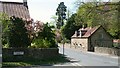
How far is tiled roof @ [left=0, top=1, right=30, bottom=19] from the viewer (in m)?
42.2

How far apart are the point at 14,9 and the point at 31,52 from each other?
17.8 m

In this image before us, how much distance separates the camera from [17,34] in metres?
27.4

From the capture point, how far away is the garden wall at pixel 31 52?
88.0ft

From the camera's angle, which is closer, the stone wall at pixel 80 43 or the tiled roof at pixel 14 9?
the tiled roof at pixel 14 9

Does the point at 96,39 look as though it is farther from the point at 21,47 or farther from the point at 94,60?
the point at 21,47

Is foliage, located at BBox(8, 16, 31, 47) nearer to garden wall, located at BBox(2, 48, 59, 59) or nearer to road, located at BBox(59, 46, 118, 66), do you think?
garden wall, located at BBox(2, 48, 59, 59)

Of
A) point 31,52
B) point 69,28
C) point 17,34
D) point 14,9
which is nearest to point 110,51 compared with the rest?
point 14,9

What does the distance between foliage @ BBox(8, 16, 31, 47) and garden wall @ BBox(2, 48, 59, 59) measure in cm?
85

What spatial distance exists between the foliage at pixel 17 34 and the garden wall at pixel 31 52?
85 cm

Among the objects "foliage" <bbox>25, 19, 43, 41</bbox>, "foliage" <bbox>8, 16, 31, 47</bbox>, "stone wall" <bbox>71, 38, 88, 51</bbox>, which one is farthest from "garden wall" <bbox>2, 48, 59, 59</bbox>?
"stone wall" <bbox>71, 38, 88, 51</bbox>

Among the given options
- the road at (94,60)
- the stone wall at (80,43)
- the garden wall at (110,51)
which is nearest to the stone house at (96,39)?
the stone wall at (80,43)

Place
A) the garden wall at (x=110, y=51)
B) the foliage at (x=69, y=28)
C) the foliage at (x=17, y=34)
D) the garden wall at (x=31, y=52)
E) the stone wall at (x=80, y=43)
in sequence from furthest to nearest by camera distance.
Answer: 1. the foliage at (x=69, y=28)
2. the stone wall at (x=80, y=43)
3. the garden wall at (x=110, y=51)
4. the foliage at (x=17, y=34)
5. the garden wall at (x=31, y=52)

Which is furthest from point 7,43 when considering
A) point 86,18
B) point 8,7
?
point 8,7

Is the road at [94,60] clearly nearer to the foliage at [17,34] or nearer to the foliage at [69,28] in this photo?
the foliage at [17,34]
